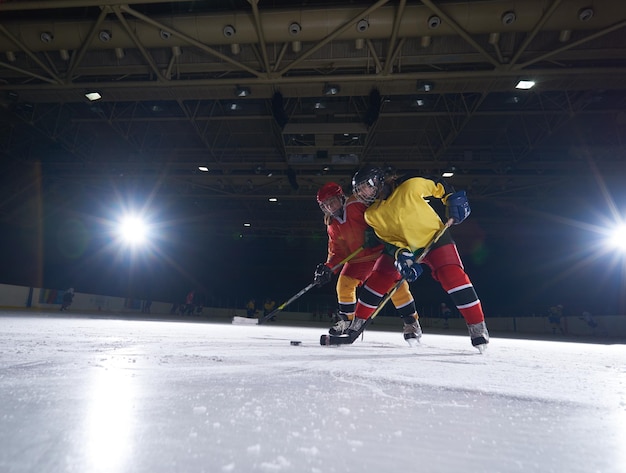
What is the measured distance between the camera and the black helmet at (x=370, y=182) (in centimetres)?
287

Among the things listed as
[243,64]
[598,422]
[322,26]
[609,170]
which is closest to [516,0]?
[322,26]

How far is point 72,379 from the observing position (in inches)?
44.1

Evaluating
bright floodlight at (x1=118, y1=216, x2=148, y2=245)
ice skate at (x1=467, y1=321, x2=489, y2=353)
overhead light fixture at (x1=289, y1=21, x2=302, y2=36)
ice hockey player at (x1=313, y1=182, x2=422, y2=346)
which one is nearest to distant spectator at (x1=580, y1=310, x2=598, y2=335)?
ice hockey player at (x1=313, y1=182, x2=422, y2=346)

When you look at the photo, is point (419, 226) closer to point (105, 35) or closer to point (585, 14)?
point (585, 14)

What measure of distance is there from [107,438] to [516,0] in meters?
6.60

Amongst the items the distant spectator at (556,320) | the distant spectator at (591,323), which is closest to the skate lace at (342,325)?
the distant spectator at (591,323)

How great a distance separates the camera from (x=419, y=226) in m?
2.77

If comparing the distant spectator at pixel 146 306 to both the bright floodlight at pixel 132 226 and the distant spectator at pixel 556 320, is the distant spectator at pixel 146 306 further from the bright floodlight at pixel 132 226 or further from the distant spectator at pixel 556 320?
the distant spectator at pixel 556 320

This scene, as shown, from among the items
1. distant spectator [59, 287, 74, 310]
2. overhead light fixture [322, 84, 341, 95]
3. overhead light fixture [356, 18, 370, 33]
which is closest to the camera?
overhead light fixture [356, 18, 370, 33]

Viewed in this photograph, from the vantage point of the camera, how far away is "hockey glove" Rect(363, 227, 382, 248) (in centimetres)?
329

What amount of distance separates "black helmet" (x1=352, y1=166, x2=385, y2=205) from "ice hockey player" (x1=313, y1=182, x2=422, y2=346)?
304 mm

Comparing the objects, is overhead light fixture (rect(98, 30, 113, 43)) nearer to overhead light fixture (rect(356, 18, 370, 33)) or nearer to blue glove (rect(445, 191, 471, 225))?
overhead light fixture (rect(356, 18, 370, 33))

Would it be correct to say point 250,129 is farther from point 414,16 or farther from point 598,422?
point 598,422

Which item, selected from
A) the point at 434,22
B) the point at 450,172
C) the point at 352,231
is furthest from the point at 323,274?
the point at 450,172
